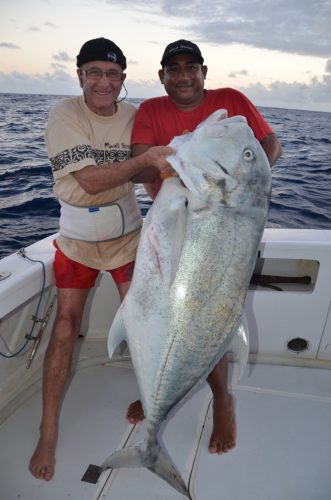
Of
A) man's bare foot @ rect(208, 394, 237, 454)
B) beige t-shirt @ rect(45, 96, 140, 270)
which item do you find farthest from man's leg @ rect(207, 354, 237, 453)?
beige t-shirt @ rect(45, 96, 140, 270)

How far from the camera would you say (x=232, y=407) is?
2.89 meters

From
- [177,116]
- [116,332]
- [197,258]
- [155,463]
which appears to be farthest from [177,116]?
[155,463]

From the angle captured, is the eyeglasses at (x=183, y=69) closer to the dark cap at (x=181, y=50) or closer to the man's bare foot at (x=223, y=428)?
the dark cap at (x=181, y=50)

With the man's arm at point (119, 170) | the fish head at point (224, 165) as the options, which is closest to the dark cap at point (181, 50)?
the man's arm at point (119, 170)

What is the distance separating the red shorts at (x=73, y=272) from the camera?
9.44ft

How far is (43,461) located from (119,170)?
1781mm

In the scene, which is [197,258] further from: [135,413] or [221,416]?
[135,413]

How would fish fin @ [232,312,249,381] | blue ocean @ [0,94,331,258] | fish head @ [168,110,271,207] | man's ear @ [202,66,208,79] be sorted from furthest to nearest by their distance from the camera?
blue ocean @ [0,94,331,258] < man's ear @ [202,66,208,79] < fish fin @ [232,312,249,381] < fish head @ [168,110,271,207]

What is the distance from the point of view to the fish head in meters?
1.94

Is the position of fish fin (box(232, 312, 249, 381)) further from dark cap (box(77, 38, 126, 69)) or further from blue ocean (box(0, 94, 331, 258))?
blue ocean (box(0, 94, 331, 258))

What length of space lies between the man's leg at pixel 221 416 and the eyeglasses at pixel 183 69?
1.82m

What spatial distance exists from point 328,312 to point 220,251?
1.84m

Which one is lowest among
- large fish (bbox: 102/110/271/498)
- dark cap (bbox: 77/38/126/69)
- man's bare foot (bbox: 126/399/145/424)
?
man's bare foot (bbox: 126/399/145/424)

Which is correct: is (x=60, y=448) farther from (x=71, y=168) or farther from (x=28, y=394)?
(x=71, y=168)
